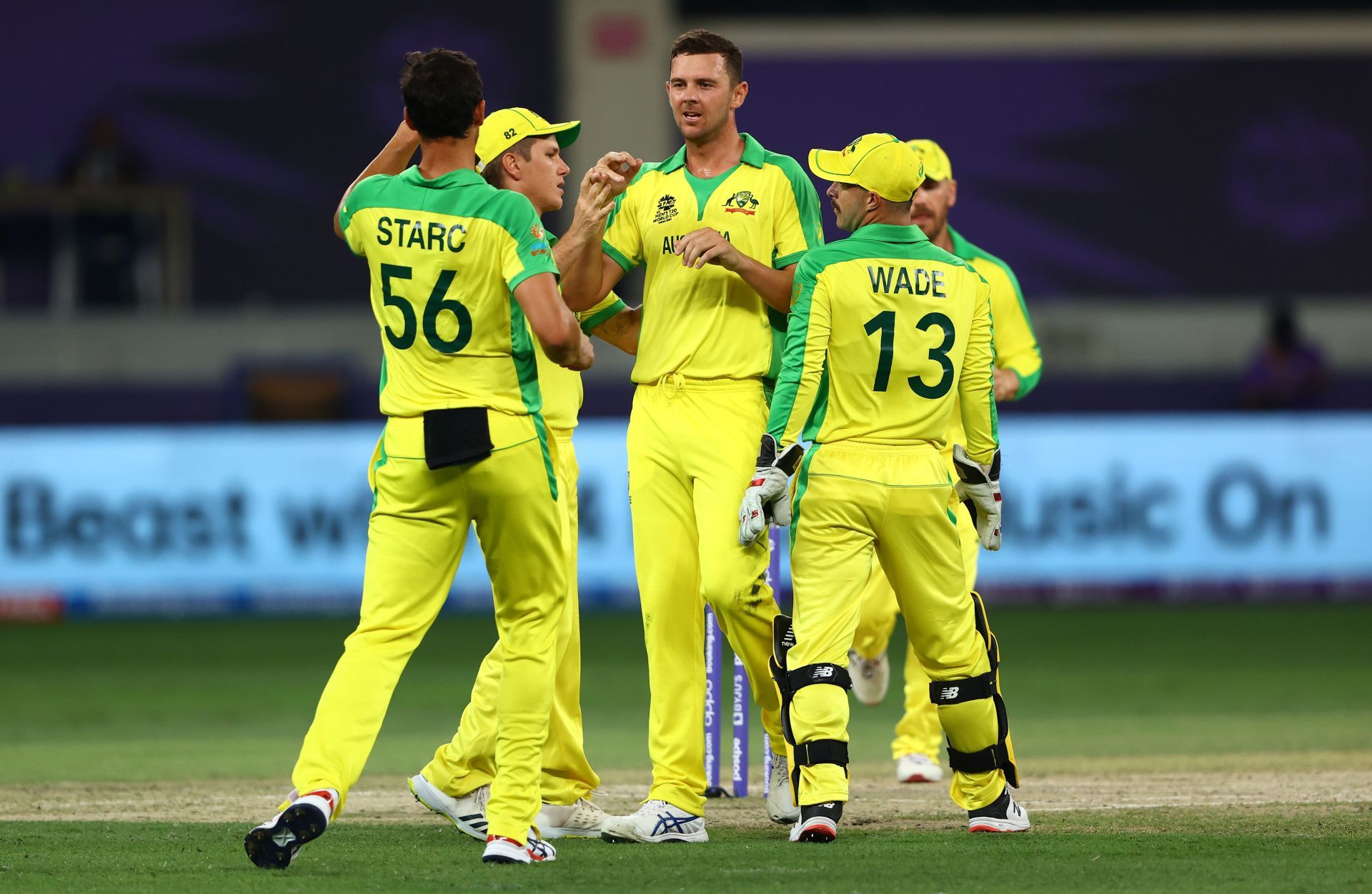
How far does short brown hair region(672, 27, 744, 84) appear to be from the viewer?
6.84 metres

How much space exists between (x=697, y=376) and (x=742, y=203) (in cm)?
64

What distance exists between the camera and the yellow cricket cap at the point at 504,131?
6.66m

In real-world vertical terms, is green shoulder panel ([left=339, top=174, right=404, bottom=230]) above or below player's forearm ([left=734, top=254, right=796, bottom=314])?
above

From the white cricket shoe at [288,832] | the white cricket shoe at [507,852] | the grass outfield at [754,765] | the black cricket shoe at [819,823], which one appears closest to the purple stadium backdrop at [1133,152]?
the grass outfield at [754,765]

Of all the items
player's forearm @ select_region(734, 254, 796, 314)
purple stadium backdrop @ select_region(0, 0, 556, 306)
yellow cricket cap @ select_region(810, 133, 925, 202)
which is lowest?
player's forearm @ select_region(734, 254, 796, 314)

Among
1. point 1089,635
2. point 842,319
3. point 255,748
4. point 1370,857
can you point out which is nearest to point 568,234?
point 842,319

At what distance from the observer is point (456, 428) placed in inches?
229

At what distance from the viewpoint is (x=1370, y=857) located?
19.6 ft

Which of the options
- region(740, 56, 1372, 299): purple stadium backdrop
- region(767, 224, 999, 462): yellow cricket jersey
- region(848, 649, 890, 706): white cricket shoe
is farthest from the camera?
region(740, 56, 1372, 299): purple stadium backdrop

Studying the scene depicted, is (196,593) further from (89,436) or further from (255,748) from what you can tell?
(255,748)

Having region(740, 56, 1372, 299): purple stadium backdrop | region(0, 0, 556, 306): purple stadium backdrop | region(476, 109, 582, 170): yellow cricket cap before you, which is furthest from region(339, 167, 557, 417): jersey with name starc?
region(740, 56, 1372, 299): purple stadium backdrop

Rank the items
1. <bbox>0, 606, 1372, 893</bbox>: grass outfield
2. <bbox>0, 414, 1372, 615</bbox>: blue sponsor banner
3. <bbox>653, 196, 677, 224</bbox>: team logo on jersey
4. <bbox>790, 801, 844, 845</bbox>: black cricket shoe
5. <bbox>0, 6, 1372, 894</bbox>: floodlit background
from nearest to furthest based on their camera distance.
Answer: <bbox>0, 606, 1372, 893</bbox>: grass outfield, <bbox>790, 801, 844, 845</bbox>: black cricket shoe, <bbox>653, 196, 677, 224</bbox>: team logo on jersey, <bbox>0, 6, 1372, 894</bbox>: floodlit background, <bbox>0, 414, 1372, 615</bbox>: blue sponsor banner

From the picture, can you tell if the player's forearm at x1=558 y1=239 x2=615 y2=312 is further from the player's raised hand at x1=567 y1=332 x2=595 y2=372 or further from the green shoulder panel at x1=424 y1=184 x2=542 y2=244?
the green shoulder panel at x1=424 y1=184 x2=542 y2=244

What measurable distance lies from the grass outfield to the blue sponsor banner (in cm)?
34
